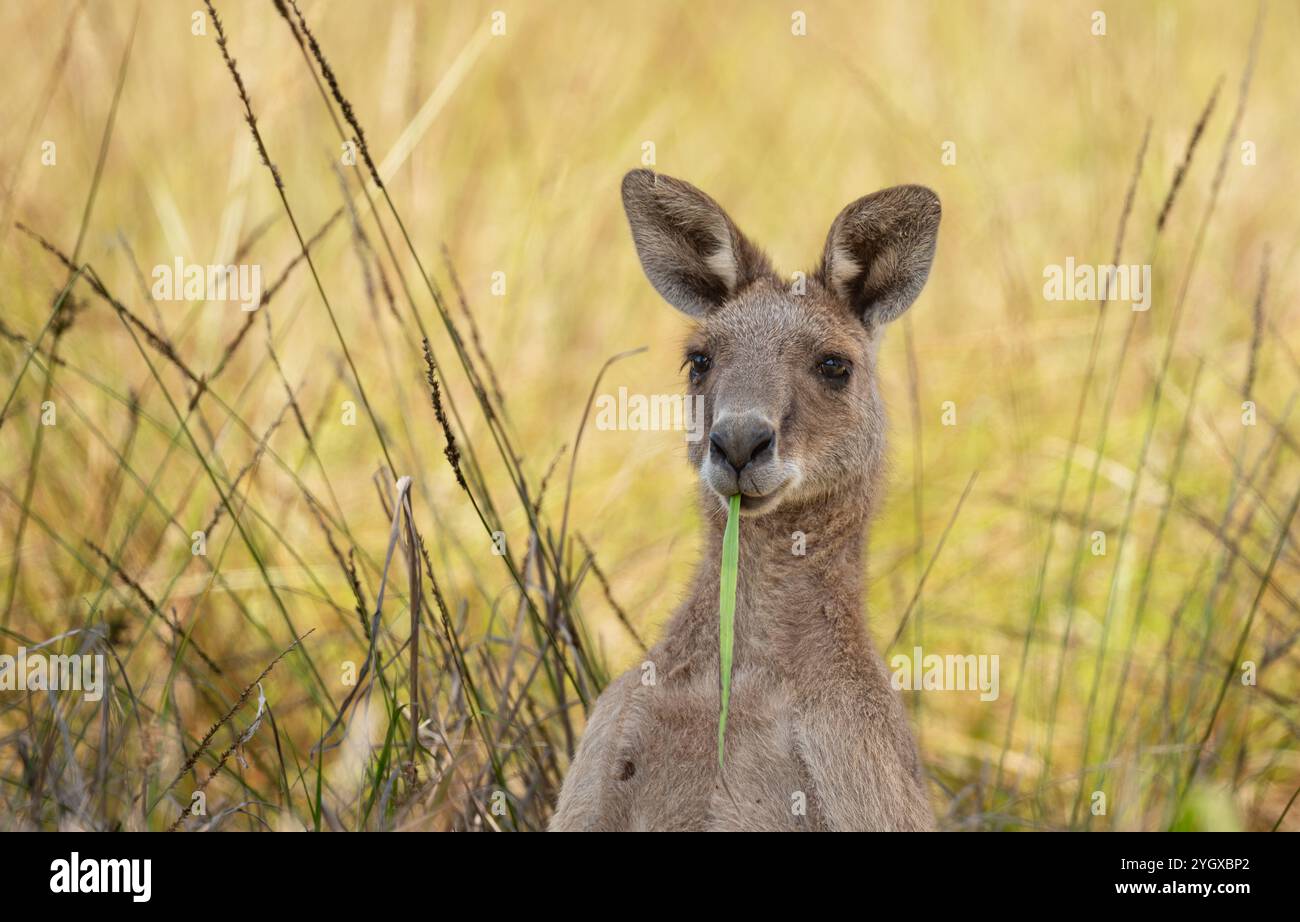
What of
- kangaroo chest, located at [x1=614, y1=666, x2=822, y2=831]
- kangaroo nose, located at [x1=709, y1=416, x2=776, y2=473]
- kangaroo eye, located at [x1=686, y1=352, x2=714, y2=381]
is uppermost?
kangaroo eye, located at [x1=686, y1=352, x2=714, y2=381]

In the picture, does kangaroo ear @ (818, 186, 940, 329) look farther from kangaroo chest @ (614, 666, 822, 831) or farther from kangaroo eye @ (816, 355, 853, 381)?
kangaroo chest @ (614, 666, 822, 831)

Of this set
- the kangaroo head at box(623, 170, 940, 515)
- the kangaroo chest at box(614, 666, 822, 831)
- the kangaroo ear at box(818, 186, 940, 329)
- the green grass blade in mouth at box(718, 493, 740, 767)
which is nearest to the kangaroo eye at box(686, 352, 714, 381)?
the kangaroo head at box(623, 170, 940, 515)

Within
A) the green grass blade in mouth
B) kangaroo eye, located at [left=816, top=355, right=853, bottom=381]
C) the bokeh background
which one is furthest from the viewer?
the bokeh background

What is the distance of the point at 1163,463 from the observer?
879cm

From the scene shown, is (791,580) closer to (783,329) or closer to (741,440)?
(741,440)

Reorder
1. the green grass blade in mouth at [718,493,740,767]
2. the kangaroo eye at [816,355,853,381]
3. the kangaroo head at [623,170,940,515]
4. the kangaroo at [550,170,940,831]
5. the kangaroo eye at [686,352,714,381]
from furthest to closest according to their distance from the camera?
1. the kangaroo eye at [686,352,714,381]
2. the kangaroo eye at [816,355,853,381]
3. the kangaroo head at [623,170,940,515]
4. the kangaroo at [550,170,940,831]
5. the green grass blade in mouth at [718,493,740,767]

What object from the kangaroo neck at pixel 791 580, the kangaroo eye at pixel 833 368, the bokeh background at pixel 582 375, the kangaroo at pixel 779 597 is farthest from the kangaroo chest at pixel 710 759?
the kangaroo eye at pixel 833 368

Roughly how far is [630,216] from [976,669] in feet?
10.5

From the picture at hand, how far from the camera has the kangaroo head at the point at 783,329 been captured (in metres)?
4.56

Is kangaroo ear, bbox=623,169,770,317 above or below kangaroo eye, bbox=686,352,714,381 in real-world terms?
above

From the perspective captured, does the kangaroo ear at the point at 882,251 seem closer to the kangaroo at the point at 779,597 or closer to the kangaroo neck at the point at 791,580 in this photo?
the kangaroo at the point at 779,597

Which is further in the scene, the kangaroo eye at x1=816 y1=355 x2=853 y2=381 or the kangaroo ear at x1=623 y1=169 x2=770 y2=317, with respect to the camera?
the kangaroo ear at x1=623 y1=169 x2=770 y2=317

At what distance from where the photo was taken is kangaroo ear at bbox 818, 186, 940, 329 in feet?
17.0
